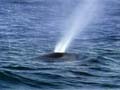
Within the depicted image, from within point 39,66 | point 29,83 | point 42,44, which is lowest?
point 29,83

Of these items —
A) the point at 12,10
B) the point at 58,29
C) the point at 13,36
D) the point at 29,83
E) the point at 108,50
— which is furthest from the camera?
the point at 12,10

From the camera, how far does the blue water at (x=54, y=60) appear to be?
20.0m

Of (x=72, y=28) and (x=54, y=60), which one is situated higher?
(x=72, y=28)

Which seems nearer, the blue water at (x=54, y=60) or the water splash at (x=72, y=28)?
the blue water at (x=54, y=60)

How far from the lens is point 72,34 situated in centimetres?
3441

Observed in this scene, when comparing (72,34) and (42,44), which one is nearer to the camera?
(42,44)

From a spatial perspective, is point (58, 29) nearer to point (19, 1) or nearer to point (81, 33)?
point (81, 33)

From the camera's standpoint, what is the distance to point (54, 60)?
912 inches

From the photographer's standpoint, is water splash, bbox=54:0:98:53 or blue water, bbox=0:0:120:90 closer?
blue water, bbox=0:0:120:90

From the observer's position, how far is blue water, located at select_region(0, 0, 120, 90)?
65.6ft

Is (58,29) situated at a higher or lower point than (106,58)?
higher

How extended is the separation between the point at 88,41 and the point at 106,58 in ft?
19.9

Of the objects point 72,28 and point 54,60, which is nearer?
point 54,60

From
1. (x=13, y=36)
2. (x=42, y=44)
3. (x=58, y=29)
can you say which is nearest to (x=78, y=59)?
(x=42, y=44)
